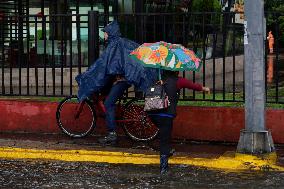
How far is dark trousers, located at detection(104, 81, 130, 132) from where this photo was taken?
8.94m

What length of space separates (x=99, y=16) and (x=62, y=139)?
218 cm

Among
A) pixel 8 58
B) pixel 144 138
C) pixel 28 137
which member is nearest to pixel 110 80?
pixel 144 138

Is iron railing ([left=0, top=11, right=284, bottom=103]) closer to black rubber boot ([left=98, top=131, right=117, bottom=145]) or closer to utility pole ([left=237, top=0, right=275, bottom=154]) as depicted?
utility pole ([left=237, top=0, right=275, bottom=154])

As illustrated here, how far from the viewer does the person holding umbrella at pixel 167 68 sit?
7.33 metres

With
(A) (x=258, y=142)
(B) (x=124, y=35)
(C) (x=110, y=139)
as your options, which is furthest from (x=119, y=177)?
(B) (x=124, y=35)

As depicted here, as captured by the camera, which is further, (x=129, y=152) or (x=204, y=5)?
(x=204, y=5)

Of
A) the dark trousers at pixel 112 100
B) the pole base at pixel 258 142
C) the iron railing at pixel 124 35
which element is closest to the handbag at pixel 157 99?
the pole base at pixel 258 142

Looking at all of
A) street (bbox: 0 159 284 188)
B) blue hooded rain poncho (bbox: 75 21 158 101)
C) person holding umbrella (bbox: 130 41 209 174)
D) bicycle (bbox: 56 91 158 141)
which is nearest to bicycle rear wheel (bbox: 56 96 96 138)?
bicycle (bbox: 56 91 158 141)

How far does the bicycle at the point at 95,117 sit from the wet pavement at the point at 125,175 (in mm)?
439

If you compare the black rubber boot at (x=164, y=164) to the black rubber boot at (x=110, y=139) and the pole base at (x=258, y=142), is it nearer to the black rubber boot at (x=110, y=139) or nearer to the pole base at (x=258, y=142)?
the pole base at (x=258, y=142)

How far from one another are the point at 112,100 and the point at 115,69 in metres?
0.49

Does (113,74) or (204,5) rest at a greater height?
(204,5)

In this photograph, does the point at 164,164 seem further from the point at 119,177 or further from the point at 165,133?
the point at 119,177

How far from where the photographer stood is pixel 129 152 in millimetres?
8508
